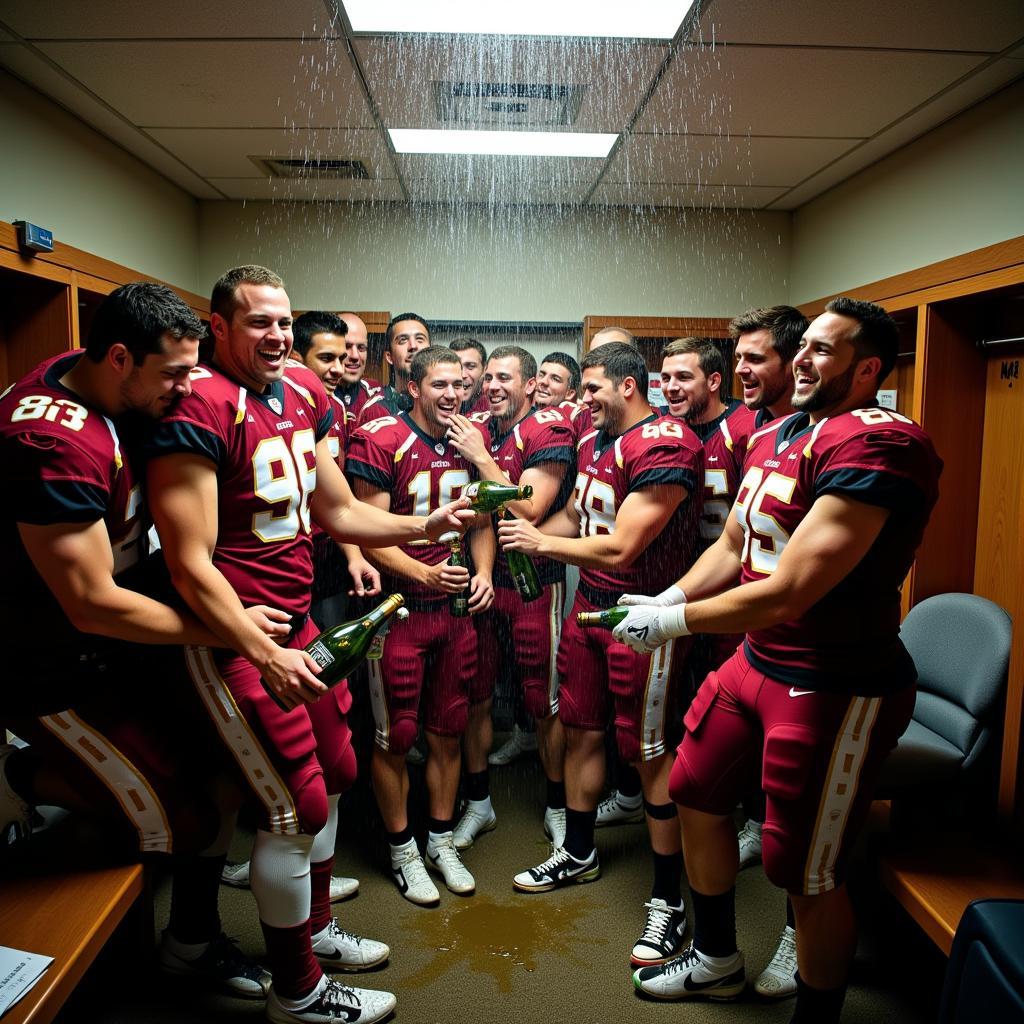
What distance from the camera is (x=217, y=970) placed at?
A: 6.38 feet

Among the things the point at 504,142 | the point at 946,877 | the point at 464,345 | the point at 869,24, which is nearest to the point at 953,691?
the point at 946,877

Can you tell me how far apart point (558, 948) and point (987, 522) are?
223cm

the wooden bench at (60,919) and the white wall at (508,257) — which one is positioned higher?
the white wall at (508,257)

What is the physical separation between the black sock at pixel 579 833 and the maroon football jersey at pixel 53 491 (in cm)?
154

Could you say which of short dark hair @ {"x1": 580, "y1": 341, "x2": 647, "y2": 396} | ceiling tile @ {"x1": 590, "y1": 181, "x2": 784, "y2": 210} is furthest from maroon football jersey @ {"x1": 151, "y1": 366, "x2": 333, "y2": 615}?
ceiling tile @ {"x1": 590, "y1": 181, "x2": 784, "y2": 210}

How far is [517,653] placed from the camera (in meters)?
2.83

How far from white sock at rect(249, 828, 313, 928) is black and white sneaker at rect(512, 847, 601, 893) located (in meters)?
0.89

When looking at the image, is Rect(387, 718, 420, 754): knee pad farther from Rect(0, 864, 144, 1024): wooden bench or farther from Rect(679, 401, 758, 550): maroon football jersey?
Rect(679, 401, 758, 550): maroon football jersey

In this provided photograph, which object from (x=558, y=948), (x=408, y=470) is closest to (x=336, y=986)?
(x=558, y=948)

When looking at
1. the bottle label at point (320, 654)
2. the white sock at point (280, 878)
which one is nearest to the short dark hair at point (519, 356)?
the bottle label at point (320, 654)

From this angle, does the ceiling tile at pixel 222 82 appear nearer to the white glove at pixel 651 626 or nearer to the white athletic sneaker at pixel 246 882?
the white glove at pixel 651 626

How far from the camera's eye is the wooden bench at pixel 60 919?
4.50 ft

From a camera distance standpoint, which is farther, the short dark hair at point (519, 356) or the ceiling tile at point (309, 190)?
the ceiling tile at point (309, 190)

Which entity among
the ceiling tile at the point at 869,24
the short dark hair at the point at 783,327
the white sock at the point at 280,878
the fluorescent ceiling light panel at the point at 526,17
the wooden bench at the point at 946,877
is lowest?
the wooden bench at the point at 946,877
